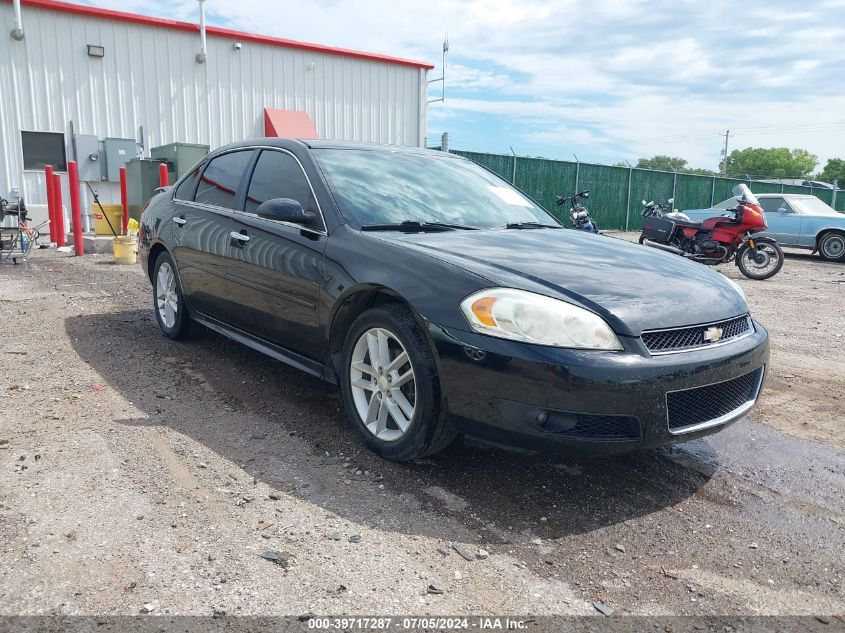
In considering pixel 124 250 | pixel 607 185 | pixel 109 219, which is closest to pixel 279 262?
pixel 124 250

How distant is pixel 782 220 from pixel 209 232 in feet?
47.4

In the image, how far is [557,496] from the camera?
9.83 ft

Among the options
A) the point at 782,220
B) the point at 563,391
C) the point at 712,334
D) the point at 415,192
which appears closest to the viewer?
the point at 563,391

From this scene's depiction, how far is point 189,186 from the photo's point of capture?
528cm

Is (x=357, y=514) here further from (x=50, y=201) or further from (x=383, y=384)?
(x=50, y=201)

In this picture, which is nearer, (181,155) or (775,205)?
(181,155)

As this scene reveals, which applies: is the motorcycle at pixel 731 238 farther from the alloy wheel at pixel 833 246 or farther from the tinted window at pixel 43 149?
the tinted window at pixel 43 149

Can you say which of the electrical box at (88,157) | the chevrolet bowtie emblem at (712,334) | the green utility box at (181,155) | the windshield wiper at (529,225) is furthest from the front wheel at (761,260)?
the electrical box at (88,157)

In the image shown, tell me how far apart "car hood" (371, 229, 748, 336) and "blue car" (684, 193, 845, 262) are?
11.9 metres

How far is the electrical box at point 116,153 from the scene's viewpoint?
15062 millimetres

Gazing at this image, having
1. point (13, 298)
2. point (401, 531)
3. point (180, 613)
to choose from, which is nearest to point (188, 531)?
point (180, 613)

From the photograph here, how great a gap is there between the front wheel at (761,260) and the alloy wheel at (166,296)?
9.34 meters

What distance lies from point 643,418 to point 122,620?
195cm

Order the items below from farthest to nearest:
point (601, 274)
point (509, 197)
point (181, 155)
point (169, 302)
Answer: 1. point (181, 155)
2. point (169, 302)
3. point (509, 197)
4. point (601, 274)
